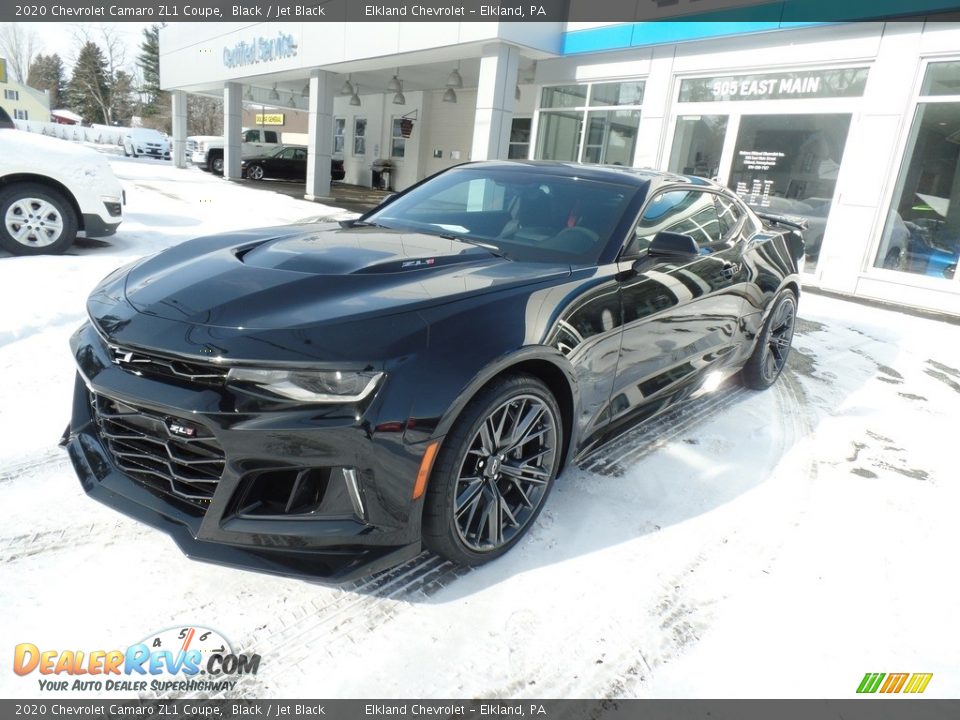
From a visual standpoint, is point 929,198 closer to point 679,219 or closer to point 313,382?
point 679,219

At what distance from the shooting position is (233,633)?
188 centimetres

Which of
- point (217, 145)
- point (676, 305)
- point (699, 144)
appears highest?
point (699, 144)

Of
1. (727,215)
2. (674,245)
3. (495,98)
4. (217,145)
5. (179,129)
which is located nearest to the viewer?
(674,245)

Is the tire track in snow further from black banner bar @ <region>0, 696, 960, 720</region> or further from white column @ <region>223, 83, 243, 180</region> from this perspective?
white column @ <region>223, 83, 243, 180</region>

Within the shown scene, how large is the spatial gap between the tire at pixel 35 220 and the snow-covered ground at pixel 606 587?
3180 mm

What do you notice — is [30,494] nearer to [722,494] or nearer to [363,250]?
[363,250]

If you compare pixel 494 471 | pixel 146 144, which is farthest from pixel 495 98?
pixel 146 144

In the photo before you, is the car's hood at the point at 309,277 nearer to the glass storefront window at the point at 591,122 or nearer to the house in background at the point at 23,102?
the glass storefront window at the point at 591,122

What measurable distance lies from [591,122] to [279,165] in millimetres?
15122

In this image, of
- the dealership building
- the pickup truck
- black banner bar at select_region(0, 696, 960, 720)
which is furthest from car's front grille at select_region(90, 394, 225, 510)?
the pickup truck

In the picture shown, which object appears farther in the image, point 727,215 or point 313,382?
point 727,215

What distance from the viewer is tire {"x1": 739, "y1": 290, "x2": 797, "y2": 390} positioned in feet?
14.1

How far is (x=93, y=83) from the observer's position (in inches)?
2581

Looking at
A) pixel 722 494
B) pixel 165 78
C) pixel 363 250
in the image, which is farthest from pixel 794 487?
pixel 165 78
